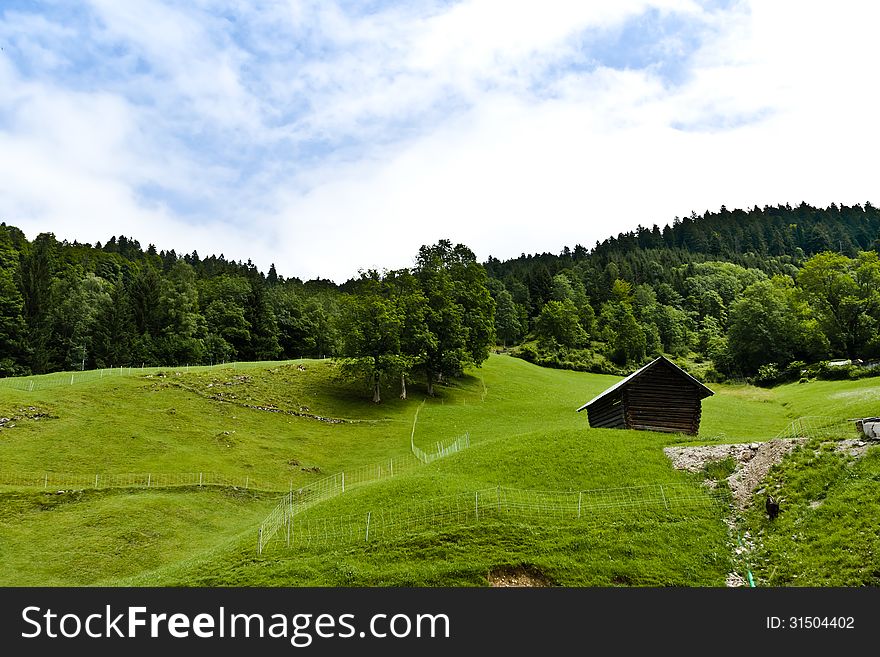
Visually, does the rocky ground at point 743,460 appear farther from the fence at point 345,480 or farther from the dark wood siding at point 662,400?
the fence at point 345,480

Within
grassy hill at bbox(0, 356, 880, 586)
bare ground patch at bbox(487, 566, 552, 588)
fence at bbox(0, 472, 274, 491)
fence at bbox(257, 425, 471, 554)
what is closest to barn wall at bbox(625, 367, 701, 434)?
grassy hill at bbox(0, 356, 880, 586)

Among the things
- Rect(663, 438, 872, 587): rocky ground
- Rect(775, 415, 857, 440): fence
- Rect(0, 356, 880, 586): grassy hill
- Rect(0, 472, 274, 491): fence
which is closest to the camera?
Rect(663, 438, 872, 587): rocky ground

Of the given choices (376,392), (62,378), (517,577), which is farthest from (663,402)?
(62,378)

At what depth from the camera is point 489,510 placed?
27.8 m

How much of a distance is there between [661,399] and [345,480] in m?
22.9

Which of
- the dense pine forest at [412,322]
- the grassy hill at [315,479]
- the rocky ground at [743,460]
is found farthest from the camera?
the dense pine forest at [412,322]

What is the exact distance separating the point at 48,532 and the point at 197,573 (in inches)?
494

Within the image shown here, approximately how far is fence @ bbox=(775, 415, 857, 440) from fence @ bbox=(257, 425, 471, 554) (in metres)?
21.4

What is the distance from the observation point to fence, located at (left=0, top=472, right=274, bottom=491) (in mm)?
38812

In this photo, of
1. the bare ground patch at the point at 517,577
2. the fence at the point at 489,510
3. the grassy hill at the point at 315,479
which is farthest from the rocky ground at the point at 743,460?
the bare ground patch at the point at 517,577

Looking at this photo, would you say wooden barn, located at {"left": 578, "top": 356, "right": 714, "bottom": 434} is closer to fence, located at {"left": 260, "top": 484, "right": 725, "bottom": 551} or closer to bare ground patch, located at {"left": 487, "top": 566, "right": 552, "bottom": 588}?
fence, located at {"left": 260, "top": 484, "right": 725, "bottom": 551}

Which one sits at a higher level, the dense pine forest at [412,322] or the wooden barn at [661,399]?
the dense pine forest at [412,322]

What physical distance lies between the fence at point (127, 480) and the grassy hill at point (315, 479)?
41cm

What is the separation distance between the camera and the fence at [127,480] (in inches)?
1528
